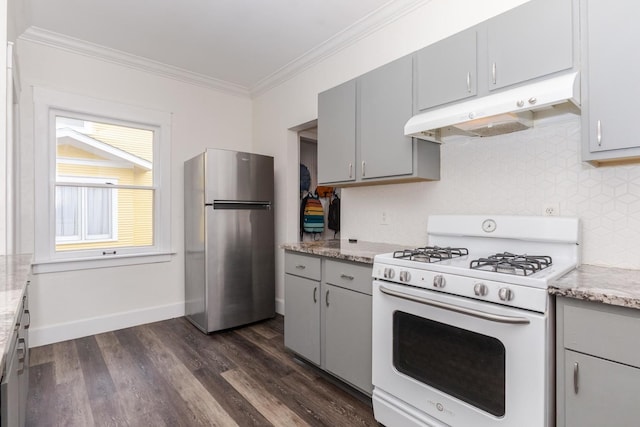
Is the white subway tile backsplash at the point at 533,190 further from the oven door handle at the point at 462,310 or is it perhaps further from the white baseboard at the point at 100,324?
the white baseboard at the point at 100,324

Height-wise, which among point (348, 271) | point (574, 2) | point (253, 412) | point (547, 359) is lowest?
point (253, 412)

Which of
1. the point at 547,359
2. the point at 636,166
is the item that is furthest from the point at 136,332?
the point at 636,166

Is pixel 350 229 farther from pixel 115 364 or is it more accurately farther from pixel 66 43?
pixel 66 43

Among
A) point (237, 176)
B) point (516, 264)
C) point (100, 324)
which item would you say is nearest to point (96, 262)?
point (100, 324)

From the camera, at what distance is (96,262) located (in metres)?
3.21

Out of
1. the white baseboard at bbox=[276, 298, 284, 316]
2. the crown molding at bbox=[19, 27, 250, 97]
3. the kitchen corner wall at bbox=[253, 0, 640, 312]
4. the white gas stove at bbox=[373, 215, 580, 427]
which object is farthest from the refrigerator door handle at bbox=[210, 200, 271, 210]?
the white gas stove at bbox=[373, 215, 580, 427]

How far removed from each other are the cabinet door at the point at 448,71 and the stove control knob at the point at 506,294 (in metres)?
1.05

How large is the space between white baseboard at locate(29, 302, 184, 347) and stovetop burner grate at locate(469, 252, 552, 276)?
3.21 meters

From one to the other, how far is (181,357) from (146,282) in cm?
117

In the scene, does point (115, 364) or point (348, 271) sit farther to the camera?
point (115, 364)

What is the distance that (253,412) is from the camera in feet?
6.40

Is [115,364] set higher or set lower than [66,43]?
lower

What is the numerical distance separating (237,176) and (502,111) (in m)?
2.43

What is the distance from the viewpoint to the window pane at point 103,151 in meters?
3.13
